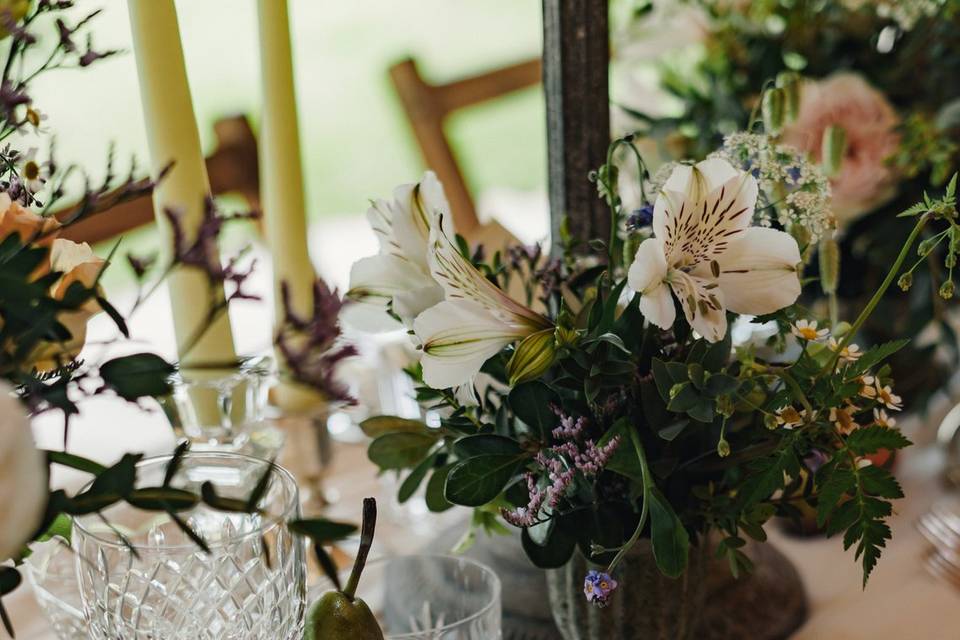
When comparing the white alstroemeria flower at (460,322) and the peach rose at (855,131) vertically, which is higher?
the peach rose at (855,131)

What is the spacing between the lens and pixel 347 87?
3.27 metres

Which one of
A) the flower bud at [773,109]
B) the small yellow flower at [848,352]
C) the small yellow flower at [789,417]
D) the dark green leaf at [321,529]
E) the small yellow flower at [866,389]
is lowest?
the small yellow flower at [789,417]

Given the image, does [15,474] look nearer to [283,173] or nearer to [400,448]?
[400,448]

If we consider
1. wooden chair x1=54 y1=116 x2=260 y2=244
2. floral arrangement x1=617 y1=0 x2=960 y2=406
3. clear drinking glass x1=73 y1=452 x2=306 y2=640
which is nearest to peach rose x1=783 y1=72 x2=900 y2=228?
floral arrangement x1=617 y1=0 x2=960 y2=406

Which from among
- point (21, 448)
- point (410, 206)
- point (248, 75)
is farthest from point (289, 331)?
point (248, 75)

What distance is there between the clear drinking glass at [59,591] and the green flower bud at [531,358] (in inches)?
10.9

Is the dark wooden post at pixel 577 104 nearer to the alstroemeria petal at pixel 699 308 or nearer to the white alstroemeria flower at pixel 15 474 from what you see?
the alstroemeria petal at pixel 699 308

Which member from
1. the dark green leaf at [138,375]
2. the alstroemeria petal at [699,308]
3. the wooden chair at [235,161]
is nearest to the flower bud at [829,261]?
the alstroemeria petal at [699,308]

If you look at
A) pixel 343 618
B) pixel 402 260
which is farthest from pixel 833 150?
pixel 343 618

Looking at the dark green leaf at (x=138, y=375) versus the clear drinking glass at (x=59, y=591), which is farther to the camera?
the clear drinking glass at (x=59, y=591)

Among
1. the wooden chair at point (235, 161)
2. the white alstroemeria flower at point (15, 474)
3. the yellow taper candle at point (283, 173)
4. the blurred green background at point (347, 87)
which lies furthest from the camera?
the blurred green background at point (347, 87)

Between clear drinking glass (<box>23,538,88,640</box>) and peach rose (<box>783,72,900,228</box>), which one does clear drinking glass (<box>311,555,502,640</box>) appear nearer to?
clear drinking glass (<box>23,538,88,640</box>)

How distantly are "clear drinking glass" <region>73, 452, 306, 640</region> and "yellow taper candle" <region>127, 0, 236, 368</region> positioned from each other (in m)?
0.13

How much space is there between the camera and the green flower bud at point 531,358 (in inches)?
17.8
